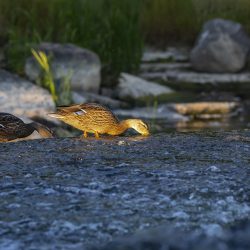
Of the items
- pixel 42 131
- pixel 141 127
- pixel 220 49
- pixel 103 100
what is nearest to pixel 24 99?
pixel 103 100

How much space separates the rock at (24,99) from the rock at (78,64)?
1.45 meters

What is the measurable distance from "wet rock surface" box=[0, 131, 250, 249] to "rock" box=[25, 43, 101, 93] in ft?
24.4

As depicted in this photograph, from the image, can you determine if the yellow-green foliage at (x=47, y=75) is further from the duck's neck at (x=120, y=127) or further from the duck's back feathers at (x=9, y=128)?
the duck's neck at (x=120, y=127)

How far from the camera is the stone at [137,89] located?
42.2 feet

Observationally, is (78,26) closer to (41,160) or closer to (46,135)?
(46,135)

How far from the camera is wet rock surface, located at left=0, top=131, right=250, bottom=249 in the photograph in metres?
3.43

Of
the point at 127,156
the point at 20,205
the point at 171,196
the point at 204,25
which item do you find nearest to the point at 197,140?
the point at 127,156

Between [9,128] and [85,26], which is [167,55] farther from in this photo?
[9,128]

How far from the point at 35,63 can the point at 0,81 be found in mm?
1118

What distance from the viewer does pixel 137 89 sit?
13.1 metres

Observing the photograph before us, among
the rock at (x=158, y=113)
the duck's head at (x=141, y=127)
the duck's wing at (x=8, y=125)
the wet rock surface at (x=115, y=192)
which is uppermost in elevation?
the wet rock surface at (x=115, y=192)

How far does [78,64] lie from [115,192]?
898 cm

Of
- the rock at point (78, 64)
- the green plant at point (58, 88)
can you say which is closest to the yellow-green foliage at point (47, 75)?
the green plant at point (58, 88)

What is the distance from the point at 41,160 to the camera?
468 cm
